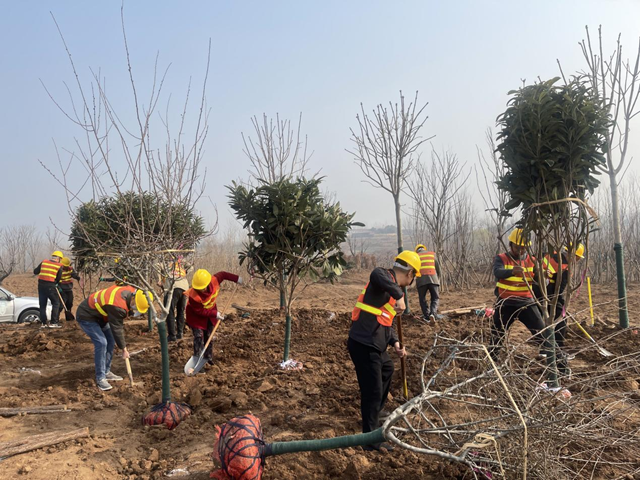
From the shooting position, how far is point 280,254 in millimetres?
5773

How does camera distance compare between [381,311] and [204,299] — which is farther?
[204,299]

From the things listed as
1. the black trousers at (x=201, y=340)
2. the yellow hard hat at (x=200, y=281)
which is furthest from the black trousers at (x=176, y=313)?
the yellow hard hat at (x=200, y=281)

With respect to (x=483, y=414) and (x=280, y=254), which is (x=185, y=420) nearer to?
(x=280, y=254)

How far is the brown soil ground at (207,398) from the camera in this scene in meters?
3.33

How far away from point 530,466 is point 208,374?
4.43 m

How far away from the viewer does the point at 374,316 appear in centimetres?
368

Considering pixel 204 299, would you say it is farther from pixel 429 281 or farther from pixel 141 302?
pixel 429 281

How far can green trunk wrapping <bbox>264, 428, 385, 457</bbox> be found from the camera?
215cm

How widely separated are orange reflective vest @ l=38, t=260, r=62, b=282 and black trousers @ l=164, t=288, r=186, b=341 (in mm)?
3503

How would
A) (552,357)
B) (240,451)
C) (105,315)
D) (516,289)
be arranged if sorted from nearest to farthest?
(240,451) < (552,357) < (516,289) < (105,315)

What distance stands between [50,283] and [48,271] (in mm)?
296

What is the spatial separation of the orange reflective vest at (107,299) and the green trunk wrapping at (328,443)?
11.5 ft

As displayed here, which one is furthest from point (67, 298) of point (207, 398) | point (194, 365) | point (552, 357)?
point (552, 357)

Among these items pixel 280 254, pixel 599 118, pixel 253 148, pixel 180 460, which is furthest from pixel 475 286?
pixel 180 460
